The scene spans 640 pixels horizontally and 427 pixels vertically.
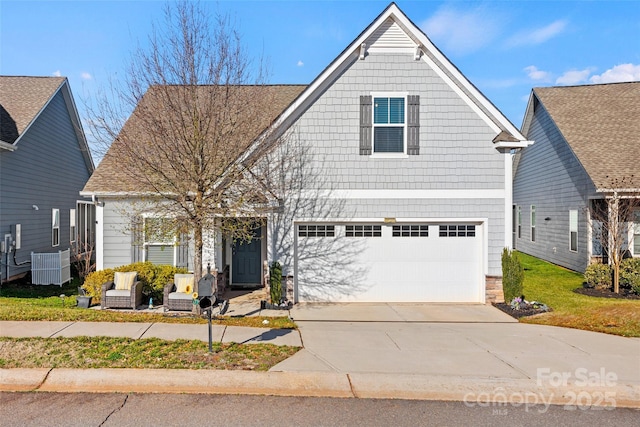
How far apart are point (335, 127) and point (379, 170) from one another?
5.79 feet

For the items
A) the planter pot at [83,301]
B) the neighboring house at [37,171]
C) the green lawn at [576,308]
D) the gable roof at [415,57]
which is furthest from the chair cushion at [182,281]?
the green lawn at [576,308]

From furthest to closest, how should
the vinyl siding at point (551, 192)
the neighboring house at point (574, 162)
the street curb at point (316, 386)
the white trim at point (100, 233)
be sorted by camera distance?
the vinyl siding at point (551, 192)
the neighboring house at point (574, 162)
the white trim at point (100, 233)
the street curb at point (316, 386)

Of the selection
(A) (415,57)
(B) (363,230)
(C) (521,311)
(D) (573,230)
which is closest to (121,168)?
(B) (363,230)

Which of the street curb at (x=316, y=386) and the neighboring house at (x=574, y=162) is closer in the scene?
the street curb at (x=316, y=386)

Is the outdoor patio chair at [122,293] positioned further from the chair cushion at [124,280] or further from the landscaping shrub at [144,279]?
the landscaping shrub at [144,279]

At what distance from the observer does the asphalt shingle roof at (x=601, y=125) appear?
14195 millimetres

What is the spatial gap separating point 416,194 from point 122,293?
27.6 ft

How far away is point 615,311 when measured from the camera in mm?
10055

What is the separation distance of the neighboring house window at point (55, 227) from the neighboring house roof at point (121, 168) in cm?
639

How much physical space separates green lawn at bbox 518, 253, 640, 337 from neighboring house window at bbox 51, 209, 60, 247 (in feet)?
58.7

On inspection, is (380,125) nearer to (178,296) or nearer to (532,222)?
(178,296)

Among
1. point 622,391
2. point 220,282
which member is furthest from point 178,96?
point 622,391

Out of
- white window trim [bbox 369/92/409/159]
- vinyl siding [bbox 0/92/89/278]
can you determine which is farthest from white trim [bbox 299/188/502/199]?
vinyl siding [bbox 0/92/89/278]

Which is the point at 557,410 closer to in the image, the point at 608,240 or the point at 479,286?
the point at 479,286
